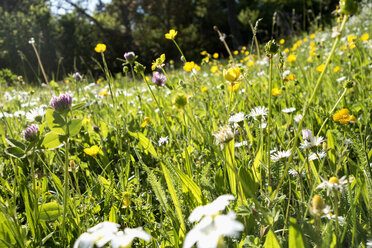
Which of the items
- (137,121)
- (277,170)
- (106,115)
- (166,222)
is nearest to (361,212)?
(277,170)

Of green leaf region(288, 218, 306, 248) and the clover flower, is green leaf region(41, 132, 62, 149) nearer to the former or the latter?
the clover flower

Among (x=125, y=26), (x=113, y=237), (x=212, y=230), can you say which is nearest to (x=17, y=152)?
(x=113, y=237)

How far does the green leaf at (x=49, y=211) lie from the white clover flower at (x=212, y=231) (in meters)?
0.54

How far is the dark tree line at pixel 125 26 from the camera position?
11.8 meters

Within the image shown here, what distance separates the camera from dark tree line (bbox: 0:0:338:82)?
11.8 meters

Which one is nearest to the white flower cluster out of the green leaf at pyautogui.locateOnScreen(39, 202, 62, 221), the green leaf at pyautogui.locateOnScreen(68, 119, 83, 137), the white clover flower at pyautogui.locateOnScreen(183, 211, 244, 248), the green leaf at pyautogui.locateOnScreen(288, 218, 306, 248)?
the white clover flower at pyautogui.locateOnScreen(183, 211, 244, 248)

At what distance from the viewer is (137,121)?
1.71 metres

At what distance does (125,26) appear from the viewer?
15.1 m

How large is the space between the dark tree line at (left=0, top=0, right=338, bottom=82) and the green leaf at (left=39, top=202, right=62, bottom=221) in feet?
35.0

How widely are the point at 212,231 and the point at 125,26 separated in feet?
52.7

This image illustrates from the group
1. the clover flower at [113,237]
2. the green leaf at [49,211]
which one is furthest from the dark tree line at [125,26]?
the clover flower at [113,237]

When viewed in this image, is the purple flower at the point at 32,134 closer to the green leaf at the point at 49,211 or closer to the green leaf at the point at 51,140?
the green leaf at the point at 51,140

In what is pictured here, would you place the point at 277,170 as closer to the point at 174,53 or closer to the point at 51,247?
the point at 51,247

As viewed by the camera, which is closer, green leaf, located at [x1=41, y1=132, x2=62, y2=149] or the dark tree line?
green leaf, located at [x1=41, y1=132, x2=62, y2=149]
